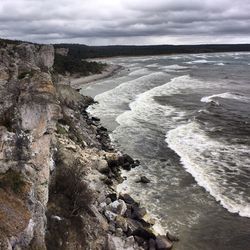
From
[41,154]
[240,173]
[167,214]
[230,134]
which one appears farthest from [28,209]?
[230,134]

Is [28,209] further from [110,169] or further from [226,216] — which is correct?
[110,169]

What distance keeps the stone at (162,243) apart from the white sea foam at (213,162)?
575 centimetres

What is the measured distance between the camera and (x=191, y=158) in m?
32.4

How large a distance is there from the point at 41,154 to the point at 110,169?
14.1 metres

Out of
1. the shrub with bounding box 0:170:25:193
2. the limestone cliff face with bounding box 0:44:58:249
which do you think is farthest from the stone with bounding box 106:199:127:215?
the shrub with bounding box 0:170:25:193

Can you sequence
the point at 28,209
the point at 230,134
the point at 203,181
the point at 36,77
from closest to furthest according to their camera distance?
1. the point at 28,209
2. the point at 36,77
3. the point at 203,181
4. the point at 230,134

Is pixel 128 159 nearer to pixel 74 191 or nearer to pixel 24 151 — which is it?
pixel 74 191

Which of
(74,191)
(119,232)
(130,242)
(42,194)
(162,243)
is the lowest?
(162,243)

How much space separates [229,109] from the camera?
52688 millimetres

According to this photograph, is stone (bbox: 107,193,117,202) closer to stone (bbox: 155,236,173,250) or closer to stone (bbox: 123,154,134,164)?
stone (bbox: 155,236,173,250)

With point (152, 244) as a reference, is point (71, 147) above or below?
above

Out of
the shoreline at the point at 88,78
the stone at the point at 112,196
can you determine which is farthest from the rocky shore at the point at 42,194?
the shoreline at the point at 88,78

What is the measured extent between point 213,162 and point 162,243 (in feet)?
44.7

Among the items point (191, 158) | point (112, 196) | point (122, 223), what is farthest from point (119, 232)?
point (191, 158)
